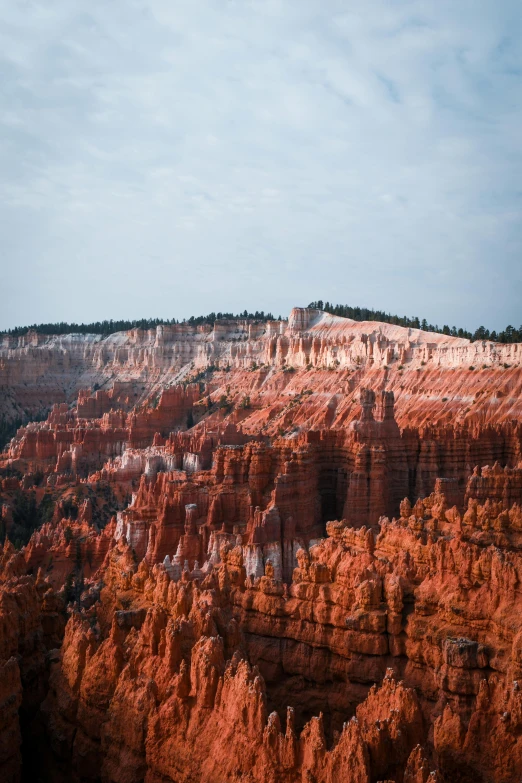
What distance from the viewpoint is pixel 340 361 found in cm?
10425

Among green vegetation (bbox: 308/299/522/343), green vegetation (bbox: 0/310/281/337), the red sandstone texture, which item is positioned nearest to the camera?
the red sandstone texture

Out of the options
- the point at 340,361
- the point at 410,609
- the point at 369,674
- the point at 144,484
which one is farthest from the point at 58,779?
the point at 340,361

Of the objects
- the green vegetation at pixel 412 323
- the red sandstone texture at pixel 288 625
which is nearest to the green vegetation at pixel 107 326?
the green vegetation at pixel 412 323

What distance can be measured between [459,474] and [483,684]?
33.5m

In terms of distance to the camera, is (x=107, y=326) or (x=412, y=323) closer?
(x=412, y=323)

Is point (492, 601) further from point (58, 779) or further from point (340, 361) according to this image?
point (340, 361)

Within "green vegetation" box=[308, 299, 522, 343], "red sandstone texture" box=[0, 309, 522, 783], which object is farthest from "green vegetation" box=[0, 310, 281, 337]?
"red sandstone texture" box=[0, 309, 522, 783]

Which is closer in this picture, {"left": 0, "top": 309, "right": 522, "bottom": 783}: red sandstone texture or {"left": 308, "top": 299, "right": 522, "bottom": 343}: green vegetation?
{"left": 0, "top": 309, "right": 522, "bottom": 783}: red sandstone texture

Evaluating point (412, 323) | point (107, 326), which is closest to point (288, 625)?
point (412, 323)

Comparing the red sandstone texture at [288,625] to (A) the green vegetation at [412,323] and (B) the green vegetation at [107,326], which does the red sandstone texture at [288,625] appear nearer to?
(A) the green vegetation at [412,323]

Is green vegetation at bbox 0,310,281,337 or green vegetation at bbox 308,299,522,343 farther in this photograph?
green vegetation at bbox 0,310,281,337

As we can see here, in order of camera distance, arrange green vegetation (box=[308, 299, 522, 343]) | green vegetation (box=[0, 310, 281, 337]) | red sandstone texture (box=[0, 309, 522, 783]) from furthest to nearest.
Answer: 1. green vegetation (box=[0, 310, 281, 337])
2. green vegetation (box=[308, 299, 522, 343])
3. red sandstone texture (box=[0, 309, 522, 783])

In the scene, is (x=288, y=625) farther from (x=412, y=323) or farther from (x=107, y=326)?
(x=107, y=326)

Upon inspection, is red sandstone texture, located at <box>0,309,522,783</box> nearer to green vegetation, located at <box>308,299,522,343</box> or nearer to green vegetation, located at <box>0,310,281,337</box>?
green vegetation, located at <box>308,299,522,343</box>
